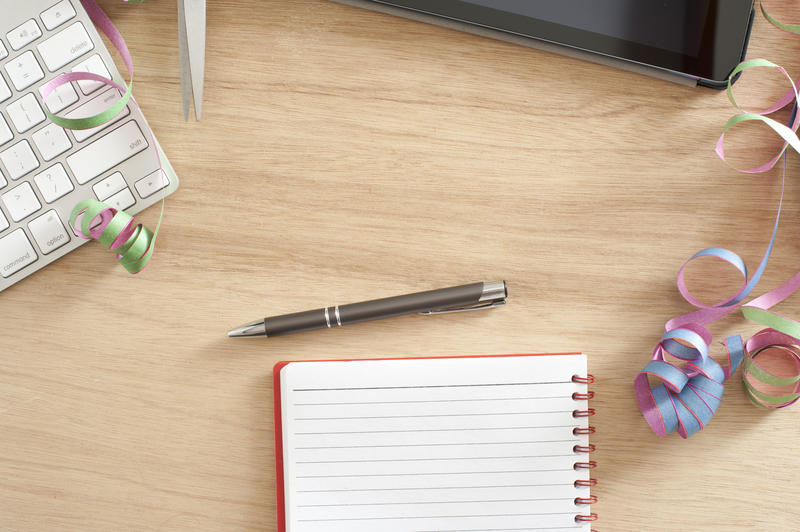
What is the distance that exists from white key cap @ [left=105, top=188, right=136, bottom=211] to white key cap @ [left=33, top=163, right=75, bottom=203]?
1.5 inches

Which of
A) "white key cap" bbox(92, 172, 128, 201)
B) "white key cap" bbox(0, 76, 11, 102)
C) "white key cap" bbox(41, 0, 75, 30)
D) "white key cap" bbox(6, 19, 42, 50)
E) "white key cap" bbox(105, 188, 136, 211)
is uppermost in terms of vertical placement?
"white key cap" bbox(41, 0, 75, 30)

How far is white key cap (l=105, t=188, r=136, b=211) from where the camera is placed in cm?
55

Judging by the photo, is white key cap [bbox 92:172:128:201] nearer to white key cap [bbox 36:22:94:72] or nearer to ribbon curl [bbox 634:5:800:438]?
white key cap [bbox 36:22:94:72]

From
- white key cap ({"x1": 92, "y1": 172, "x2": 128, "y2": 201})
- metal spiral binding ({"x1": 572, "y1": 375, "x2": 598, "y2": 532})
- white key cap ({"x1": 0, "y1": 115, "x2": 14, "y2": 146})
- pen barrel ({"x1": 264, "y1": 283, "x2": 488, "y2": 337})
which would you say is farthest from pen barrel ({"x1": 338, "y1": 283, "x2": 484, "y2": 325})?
white key cap ({"x1": 0, "y1": 115, "x2": 14, "y2": 146})

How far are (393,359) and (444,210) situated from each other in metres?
0.15

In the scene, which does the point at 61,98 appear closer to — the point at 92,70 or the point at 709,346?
the point at 92,70

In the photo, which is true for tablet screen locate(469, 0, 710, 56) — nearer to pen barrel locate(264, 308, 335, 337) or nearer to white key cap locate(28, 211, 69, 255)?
pen barrel locate(264, 308, 335, 337)

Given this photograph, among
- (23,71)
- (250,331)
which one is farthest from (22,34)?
(250,331)

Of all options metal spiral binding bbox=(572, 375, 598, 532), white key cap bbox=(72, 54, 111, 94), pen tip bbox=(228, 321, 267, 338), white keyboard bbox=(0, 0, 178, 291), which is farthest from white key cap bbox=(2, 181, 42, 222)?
metal spiral binding bbox=(572, 375, 598, 532)

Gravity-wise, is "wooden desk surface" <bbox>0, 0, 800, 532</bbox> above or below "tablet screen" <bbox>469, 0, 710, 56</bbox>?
below

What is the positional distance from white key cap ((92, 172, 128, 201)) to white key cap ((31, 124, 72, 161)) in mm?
43

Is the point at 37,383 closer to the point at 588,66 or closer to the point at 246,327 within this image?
the point at 246,327

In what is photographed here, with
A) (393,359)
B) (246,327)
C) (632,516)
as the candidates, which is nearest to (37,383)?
(246,327)

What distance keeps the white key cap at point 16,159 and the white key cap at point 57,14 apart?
0.35ft
